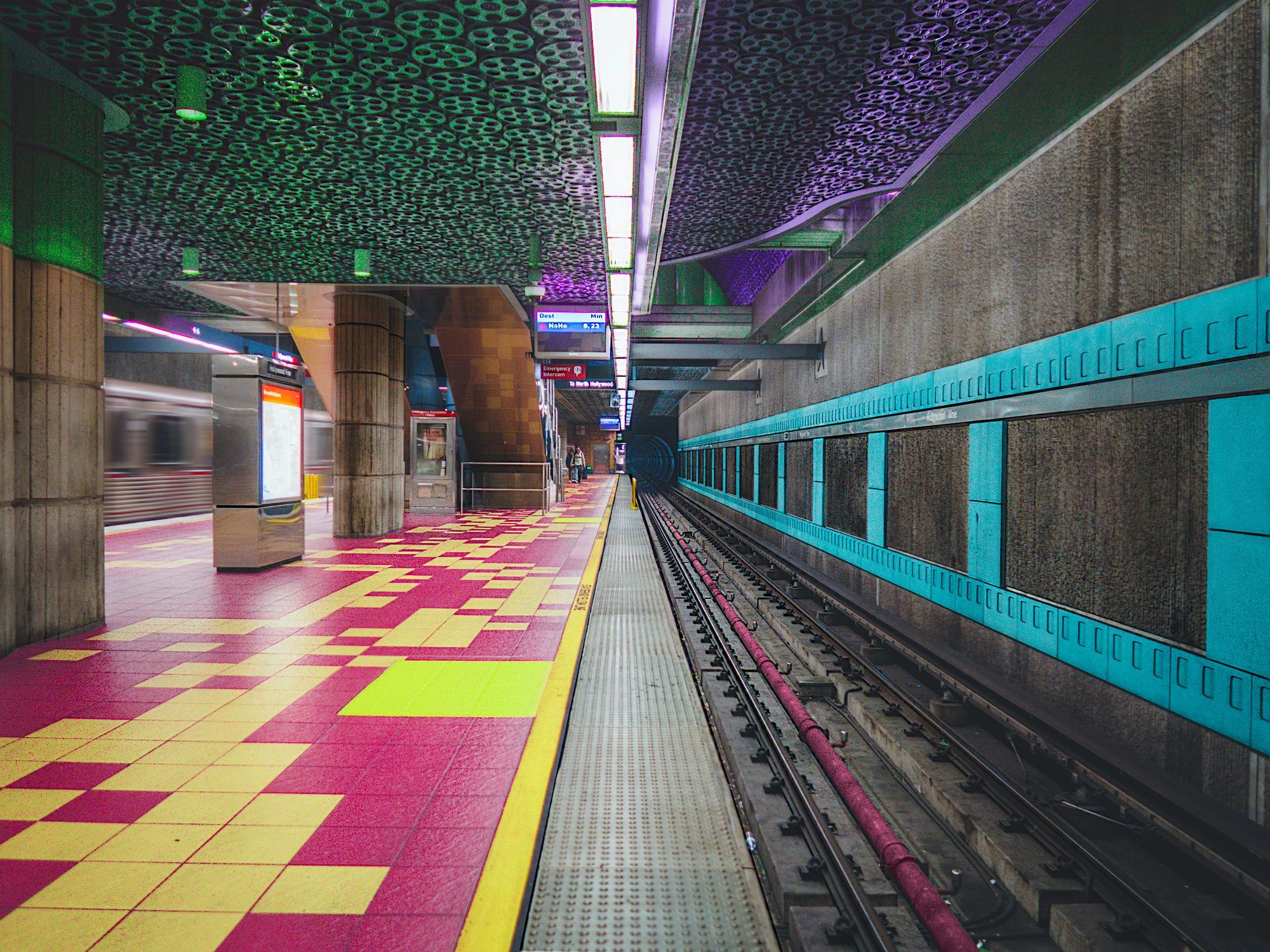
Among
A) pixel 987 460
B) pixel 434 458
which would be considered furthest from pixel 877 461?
pixel 434 458

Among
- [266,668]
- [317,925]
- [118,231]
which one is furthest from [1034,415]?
[118,231]

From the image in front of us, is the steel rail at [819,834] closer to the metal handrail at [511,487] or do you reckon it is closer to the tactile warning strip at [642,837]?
the tactile warning strip at [642,837]

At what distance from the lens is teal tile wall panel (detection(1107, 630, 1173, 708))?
341 cm

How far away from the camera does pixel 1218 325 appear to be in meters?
3.05

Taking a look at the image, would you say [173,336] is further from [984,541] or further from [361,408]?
[984,541]

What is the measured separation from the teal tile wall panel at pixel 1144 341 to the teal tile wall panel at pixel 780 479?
929 centimetres

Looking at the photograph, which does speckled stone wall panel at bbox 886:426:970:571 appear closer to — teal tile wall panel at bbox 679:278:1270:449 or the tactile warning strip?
teal tile wall panel at bbox 679:278:1270:449

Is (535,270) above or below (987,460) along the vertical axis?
above

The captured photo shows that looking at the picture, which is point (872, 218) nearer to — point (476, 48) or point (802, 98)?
point (802, 98)

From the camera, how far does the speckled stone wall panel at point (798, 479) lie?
1130cm

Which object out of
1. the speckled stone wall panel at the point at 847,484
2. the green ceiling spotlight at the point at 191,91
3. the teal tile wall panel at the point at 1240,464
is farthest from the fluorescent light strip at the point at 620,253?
the teal tile wall panel at the point at 1240,464

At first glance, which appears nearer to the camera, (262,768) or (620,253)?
(262,768)

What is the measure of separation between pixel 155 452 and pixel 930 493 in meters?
15.6

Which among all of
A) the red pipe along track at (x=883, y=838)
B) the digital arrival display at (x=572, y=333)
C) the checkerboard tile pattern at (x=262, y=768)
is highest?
the digital arrival display at (x=572, y=333)
